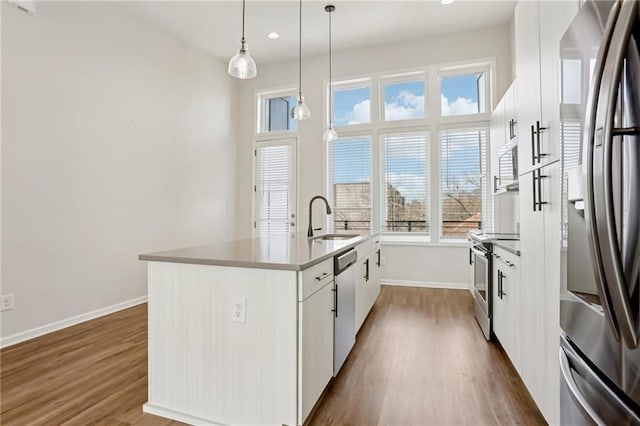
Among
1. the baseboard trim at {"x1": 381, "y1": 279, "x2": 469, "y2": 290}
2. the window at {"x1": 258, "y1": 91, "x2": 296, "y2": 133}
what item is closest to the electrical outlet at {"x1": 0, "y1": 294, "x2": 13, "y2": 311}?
the window at {"x1": 258, "y1": 91, "x2": 296, "y2": 133}

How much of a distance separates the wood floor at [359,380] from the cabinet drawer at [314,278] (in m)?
0.72

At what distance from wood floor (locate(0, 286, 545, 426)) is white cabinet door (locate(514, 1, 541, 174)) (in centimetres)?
140

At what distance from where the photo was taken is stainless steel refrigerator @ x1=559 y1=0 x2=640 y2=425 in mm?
798

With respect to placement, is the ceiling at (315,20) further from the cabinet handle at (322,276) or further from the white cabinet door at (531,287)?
the cabinet handle at (322,276)

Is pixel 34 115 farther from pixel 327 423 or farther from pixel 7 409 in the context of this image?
pixel 327 423

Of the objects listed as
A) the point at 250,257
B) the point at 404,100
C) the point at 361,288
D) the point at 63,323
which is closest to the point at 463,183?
the point at 404,100

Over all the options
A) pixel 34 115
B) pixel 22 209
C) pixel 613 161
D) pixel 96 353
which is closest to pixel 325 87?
pixel 34 115

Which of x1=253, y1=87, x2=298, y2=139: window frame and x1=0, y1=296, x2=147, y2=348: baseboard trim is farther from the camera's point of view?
x1=253, y1=87, x2=298, y2=139: window frame

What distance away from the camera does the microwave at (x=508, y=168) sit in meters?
2.89

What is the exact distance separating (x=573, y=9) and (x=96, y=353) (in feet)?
11.8

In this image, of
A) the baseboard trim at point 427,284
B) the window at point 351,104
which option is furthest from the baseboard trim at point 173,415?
the window at point 351,104

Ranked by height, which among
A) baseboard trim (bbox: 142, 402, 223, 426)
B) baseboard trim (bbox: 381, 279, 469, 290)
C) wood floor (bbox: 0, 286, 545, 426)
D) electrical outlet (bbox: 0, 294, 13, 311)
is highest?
electrical outlet (bbox: 0, 294, 13, 311)

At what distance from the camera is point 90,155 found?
11.8 ft

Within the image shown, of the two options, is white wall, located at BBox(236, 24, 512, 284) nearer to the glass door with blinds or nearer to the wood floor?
Answer: the glass door with blinds
